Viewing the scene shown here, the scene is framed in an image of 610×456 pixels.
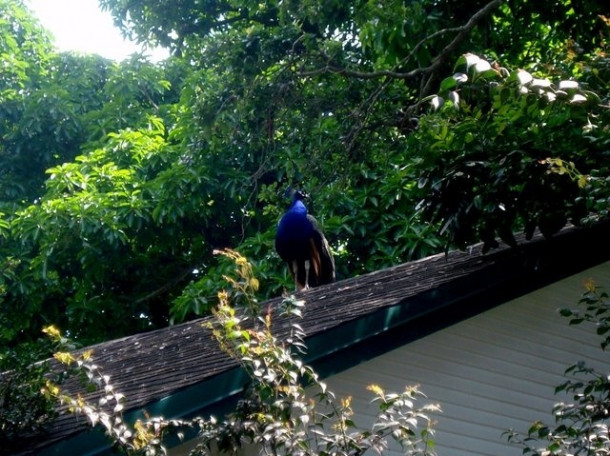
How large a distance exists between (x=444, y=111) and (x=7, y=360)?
3.21m

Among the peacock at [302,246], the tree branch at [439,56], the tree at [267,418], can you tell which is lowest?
the tree at [267,418]

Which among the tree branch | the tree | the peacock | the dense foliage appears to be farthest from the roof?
the peacock

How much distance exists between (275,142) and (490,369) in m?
4.34

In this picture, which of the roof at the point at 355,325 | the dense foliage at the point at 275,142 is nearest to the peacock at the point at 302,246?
the dense foliage at the point at 275,142

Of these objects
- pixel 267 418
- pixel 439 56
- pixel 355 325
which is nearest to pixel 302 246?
pixel 439 56

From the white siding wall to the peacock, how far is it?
14.1ft

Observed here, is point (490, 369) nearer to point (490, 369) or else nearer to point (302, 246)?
point (490, 369)

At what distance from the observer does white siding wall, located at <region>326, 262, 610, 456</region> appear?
6492 mm

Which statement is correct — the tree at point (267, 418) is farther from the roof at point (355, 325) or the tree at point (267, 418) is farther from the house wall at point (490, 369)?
the house wall at point (490, 369)

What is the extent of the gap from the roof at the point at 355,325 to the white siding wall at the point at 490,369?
0.52 feet

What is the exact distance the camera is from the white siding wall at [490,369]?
6492 mm

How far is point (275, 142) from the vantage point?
1063 centimetres

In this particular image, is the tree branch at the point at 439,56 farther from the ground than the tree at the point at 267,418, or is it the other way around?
the tree branch at the point at 439,56

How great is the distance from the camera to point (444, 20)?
34.0 ft
